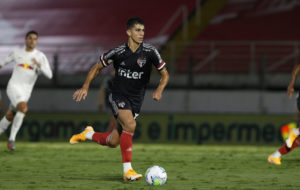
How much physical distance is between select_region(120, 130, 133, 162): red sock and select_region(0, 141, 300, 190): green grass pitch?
12.2 inches

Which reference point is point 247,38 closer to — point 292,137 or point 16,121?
point 16,121

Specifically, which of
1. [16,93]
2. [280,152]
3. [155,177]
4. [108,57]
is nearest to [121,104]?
[108,57]

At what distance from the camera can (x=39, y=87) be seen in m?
16.8

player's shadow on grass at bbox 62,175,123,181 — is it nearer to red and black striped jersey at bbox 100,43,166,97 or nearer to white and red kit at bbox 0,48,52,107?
red and black striped jersey at bbox 100,43,166,97

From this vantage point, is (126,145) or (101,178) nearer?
(126,145)

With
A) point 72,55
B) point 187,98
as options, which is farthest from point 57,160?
point 72,55

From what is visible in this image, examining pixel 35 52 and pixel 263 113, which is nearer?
pixel 35 52

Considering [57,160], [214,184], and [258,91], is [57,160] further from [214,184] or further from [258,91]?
[258,91]

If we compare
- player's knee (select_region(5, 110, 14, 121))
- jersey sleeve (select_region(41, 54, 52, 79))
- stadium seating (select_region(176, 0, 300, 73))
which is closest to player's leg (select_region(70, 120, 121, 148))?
jersey sleeve (select_region(41, 54, 52, 79))

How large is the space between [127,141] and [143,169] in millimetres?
1517

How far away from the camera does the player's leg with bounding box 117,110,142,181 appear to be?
24.3 ft

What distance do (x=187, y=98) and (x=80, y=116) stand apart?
2694 millimetres

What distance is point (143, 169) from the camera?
8.94 meters

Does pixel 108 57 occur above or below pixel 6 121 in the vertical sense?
above
